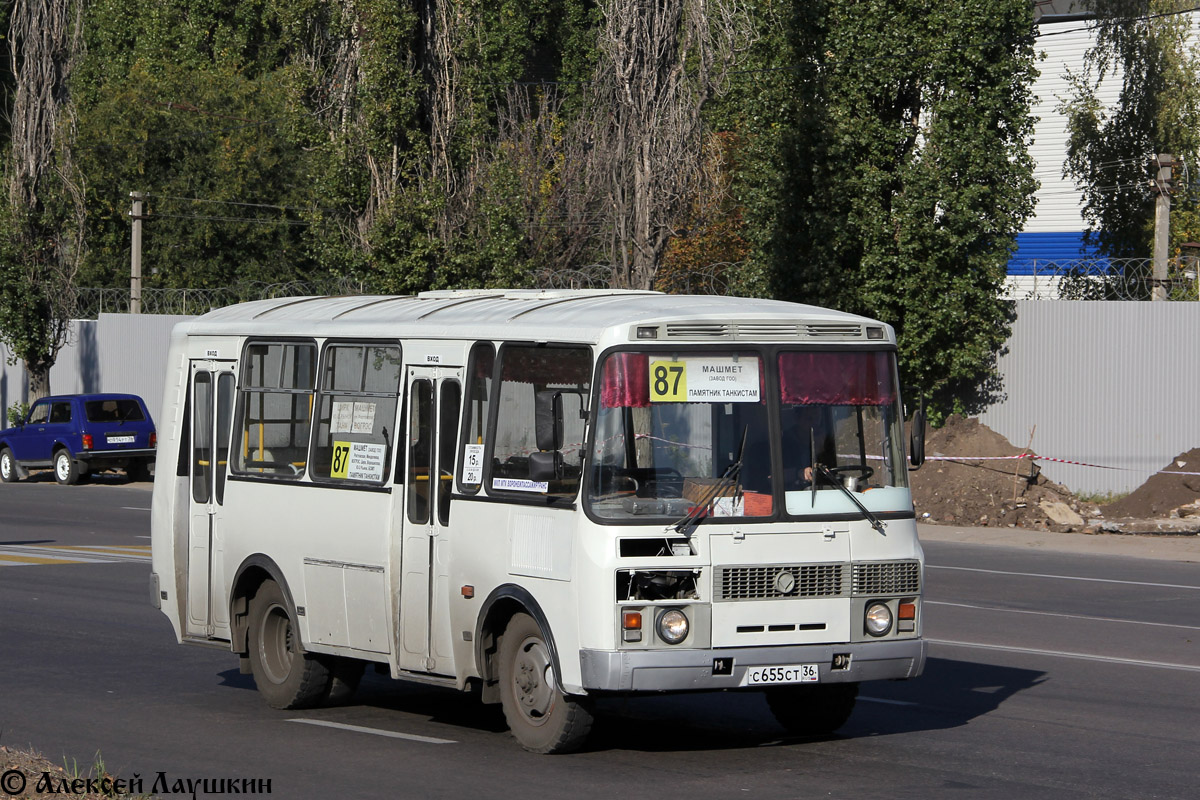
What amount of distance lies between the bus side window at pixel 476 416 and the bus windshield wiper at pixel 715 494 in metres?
1.34

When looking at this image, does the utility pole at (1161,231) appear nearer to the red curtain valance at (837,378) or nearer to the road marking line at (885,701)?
the road marking line at (885,701)

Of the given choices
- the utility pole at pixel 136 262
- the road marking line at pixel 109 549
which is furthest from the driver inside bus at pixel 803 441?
the utility pole at pixel 136 262

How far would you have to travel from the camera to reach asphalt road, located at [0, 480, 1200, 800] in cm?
866

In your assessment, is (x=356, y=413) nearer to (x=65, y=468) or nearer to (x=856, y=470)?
(x=856, y=470)

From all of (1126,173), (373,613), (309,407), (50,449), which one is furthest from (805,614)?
(1126,173)

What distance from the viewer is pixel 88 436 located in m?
35.4

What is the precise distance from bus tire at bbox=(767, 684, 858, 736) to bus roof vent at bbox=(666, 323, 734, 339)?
6.82 ft

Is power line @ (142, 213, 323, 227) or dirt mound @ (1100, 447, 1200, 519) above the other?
power line @ (142, 213, 323, 227)

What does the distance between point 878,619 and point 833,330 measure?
1556mm

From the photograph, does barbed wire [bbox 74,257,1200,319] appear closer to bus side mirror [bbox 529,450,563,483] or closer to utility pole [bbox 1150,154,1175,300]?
utility pole [bbox 1150,154,1175,300]

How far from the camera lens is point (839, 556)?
362 inches

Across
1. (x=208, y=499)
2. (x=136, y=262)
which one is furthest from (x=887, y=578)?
(x=136, y=262)

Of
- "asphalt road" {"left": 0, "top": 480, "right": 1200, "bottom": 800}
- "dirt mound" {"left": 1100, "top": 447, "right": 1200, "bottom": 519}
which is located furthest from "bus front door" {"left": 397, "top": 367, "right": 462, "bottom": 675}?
"dirt mound" {"left": 1100, "top": 447, "right": 1200, "bottom": 519}

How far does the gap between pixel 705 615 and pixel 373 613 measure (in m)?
2.31
